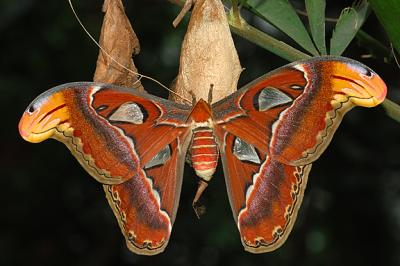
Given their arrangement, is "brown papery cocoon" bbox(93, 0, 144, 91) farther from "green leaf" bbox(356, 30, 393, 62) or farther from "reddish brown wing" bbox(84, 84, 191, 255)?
"green leaf" bbox(356, 30, 393, 62)

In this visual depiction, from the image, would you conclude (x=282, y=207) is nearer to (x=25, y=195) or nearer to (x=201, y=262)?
(x=201, y=262)

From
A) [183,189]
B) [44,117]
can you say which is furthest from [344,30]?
[183,189]

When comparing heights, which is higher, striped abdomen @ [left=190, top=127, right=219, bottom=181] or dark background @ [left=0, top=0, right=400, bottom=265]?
striped abdomen @ [left=190, top=127, right=219, bottom=181]

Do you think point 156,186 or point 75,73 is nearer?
point 156,186

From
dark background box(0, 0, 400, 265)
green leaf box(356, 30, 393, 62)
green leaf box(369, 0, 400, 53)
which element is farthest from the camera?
dark background box(0, 0, 400, 265)

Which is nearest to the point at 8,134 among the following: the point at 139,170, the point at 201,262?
the point at 201,262

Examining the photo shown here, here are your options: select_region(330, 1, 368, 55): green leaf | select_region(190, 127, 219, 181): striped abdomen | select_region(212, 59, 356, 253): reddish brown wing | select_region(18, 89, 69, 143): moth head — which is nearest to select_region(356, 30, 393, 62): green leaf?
select_region(330, 1, 368, 55): green leaf

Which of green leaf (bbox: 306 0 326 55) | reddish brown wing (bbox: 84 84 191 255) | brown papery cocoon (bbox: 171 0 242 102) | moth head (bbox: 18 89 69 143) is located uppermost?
green leaf (bbox: 306 0 326 55)
